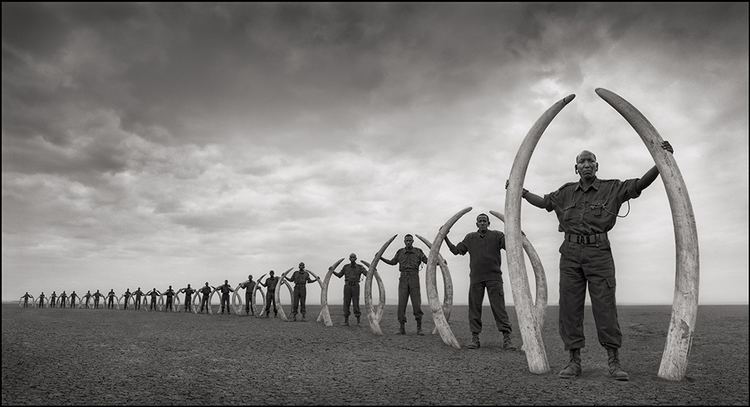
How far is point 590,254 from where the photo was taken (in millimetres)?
5109

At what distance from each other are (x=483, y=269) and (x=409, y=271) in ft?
13.5

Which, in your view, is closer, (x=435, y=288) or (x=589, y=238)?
(x=589, y=238)

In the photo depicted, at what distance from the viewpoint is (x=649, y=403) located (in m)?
3.71

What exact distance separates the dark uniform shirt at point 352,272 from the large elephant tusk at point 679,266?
40.4 feet

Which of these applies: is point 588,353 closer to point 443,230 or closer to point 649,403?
point 443,230

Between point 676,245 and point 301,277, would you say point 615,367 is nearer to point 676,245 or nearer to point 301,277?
point 676,245

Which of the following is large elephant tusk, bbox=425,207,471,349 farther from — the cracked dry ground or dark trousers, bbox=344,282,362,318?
dark trousers, bbox=344,282,362,318

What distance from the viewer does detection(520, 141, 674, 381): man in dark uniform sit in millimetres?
4984

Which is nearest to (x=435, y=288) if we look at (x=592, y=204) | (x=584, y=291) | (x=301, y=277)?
(x=584, y=291)

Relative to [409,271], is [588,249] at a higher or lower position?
higher

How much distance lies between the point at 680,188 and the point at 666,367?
1.86m

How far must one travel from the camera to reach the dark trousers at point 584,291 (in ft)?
16.4

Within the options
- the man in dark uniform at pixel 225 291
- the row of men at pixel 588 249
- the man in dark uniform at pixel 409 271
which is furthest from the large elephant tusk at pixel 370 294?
the man in dark uniform at pixel 225 291

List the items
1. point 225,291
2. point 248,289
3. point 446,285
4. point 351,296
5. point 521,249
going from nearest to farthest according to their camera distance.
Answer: point 521,249
point 446,285
point 351,296
point 248,289
point 225,291
